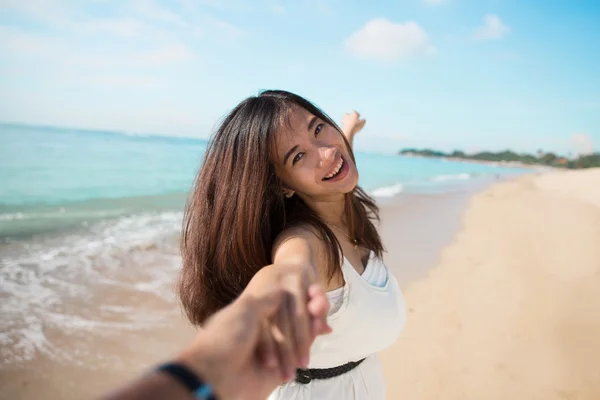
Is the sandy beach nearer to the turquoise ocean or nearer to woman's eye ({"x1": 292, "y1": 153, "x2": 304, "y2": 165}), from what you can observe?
the turquoise ocean

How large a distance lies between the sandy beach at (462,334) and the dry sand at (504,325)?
12mm

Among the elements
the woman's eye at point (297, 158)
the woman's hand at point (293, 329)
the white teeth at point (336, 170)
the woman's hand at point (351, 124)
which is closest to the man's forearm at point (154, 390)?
the woman's hand at point (293, 329)

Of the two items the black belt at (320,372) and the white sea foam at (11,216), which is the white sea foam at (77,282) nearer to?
the white sea foam at (11,216)

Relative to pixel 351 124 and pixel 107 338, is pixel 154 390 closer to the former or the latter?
pixel 351 124

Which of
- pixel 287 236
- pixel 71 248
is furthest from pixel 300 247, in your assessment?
pixel 71 248

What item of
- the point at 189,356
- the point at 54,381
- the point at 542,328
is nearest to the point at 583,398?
the point at 542,328

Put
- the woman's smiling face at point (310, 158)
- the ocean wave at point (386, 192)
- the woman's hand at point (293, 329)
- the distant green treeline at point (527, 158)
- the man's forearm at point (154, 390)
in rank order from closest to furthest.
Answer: the man's forearm at point (154, 390) < the woman's hand at point (293, 329) < the woman's smiling face at point (310, 158) < the ocean wave at point (386, 192) < the distant green treeline at point (527, 158)

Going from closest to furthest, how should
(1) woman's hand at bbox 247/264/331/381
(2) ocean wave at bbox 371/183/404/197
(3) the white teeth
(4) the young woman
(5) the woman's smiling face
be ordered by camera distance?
(1) woman's hand at bbox 247/264/331/381 < (4) the young woman < (5) the woman's smiling face < (3) the white teeth < (2) ocean wave at bbox 371/183/404/197

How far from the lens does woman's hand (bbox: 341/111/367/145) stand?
2959 millimetres

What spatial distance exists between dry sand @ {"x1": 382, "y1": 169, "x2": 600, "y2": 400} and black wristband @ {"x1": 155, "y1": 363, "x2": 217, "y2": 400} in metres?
3.16

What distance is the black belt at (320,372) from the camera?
1421 mm

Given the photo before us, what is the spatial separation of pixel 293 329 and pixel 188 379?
0.72 feet

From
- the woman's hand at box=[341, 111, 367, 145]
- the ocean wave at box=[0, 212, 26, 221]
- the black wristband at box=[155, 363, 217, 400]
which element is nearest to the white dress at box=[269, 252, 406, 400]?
the black wristband at box=[155, 363, 217, 400]

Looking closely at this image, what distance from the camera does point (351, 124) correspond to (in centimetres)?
300
